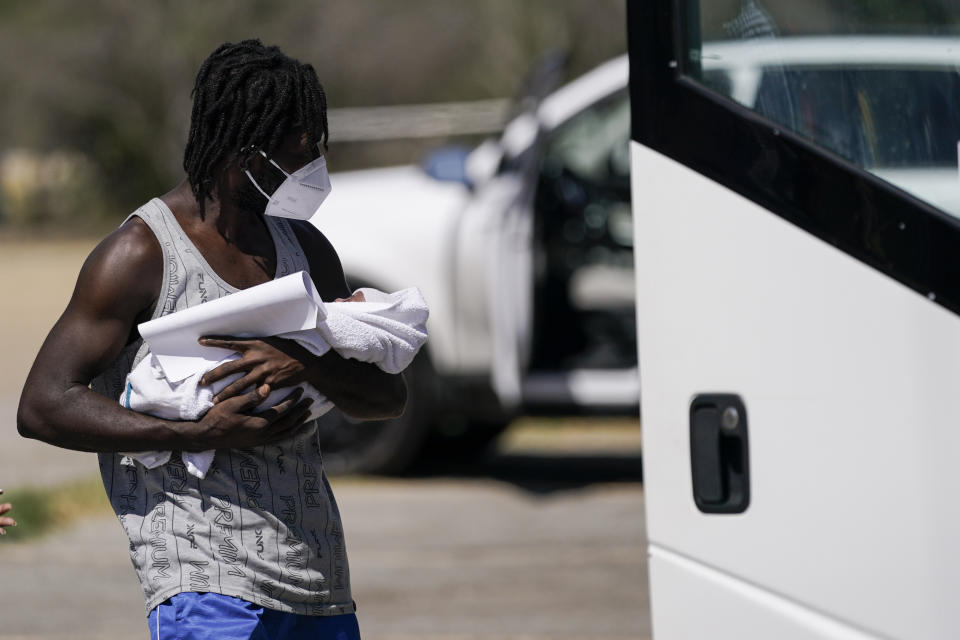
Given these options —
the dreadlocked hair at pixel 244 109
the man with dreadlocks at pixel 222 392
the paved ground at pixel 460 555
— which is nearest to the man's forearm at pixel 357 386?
the man with dreadlocks at pixel 222 392

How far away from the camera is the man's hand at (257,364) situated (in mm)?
2277

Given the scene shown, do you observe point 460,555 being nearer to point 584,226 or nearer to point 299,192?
point 584,226

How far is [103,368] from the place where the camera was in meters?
2.29

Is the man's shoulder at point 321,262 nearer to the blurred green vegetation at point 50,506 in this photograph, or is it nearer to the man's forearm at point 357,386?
the man's forearm at point 357,386

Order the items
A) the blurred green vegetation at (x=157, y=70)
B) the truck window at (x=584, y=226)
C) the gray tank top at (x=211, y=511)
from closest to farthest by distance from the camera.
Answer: the gray tank top at (x=211, y=511)
the truck window at (x=584, y=226)
the blurred green vegetation at (x=157, y=70)

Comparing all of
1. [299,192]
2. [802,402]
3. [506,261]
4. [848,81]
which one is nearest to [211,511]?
[299,192]

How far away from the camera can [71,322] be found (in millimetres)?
2258

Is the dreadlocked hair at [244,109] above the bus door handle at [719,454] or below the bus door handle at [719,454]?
above

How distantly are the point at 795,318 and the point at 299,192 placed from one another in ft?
2.83

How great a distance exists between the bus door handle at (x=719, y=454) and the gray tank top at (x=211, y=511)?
70 cm

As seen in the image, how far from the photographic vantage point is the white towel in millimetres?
2268

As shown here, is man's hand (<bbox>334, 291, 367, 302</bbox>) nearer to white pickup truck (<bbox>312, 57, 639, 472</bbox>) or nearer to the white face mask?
the white face mask

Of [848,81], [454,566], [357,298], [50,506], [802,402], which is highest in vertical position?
[848,81]

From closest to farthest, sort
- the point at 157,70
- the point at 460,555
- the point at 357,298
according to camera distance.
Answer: the point at 357,298, the point at 460,555, the point at 157,70
